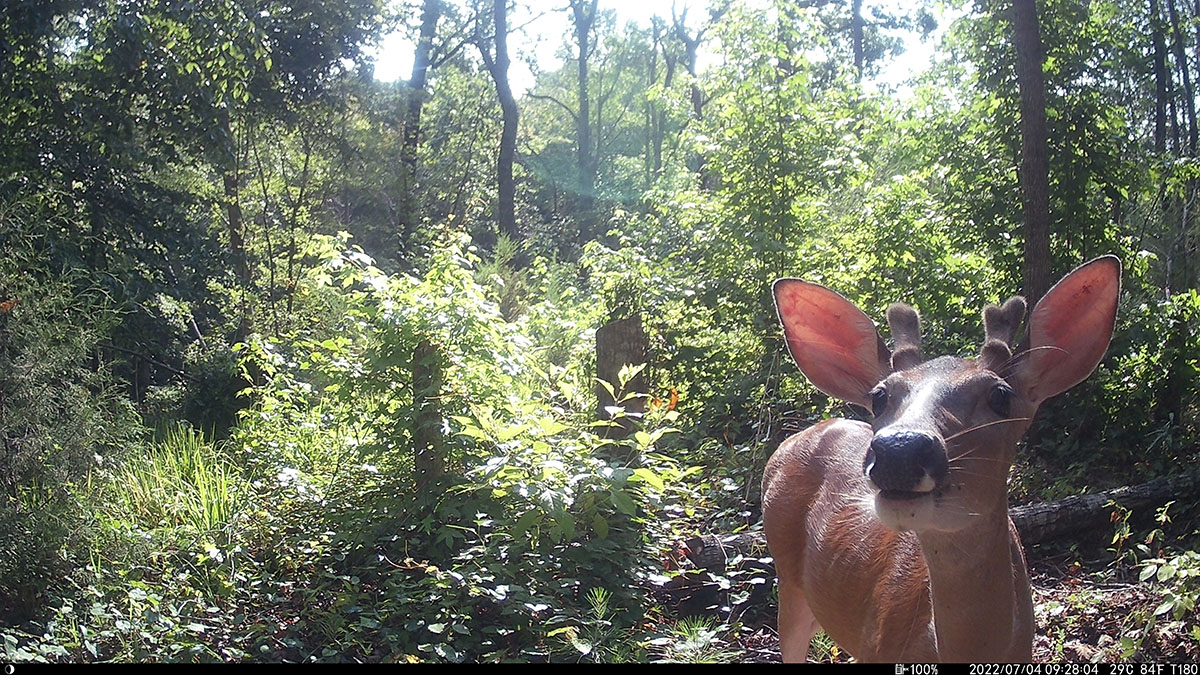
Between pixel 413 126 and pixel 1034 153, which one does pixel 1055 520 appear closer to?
pixel 1034 153

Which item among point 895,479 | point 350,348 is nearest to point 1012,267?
point 350,348

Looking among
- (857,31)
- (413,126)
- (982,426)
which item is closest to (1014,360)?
(982,426)

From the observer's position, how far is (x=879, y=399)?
2809 mm

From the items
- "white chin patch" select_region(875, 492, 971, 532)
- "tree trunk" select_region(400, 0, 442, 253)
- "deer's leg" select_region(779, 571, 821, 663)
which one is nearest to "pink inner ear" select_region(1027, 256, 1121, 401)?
"white chin patch" select_region(875, 492, 971, 532)

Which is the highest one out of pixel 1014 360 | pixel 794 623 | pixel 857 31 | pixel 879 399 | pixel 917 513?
pixel 857 31

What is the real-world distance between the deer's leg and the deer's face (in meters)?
1.42

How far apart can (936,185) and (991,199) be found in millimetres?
1174

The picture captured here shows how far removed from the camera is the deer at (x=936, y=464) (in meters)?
2.40

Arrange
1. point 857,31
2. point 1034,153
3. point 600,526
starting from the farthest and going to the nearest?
point 857,31, point 1034,153, point 600,526

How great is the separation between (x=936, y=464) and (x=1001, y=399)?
0.45 meters

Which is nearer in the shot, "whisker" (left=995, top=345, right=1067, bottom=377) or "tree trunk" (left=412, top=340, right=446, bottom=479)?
"whisker" (left=995, top=345, right=1067, bottom=377)

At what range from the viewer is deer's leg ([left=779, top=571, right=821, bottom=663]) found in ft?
13.2

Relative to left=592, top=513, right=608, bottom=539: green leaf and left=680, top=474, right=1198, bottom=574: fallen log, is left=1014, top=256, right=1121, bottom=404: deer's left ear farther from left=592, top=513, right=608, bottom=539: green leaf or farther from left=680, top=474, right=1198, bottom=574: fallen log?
left=680, top=474, right=1198, bottom=574: fallen log

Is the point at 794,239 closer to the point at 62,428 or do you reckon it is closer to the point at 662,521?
the point at 662,521
